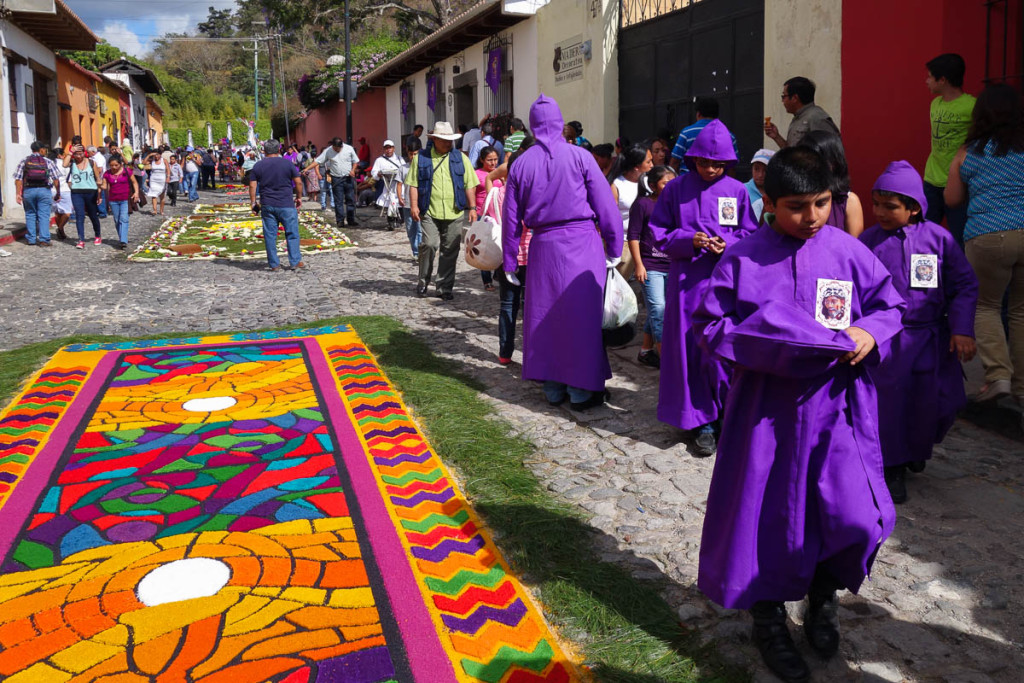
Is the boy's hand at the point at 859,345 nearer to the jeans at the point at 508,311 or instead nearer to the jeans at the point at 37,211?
the jeans at the point at 508,311

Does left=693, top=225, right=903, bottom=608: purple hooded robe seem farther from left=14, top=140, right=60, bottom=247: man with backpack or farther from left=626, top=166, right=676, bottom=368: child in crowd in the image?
left=14, top=140, right=60, bottom=247: man with backpack

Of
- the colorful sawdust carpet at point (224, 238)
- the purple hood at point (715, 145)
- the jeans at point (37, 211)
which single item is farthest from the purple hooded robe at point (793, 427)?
the jeans at point (37, 211)

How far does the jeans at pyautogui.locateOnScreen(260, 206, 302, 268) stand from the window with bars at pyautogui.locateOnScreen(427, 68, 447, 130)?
32.2ft

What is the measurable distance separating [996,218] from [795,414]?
3.17 m

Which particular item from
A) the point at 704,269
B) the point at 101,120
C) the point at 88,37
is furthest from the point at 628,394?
the point at 101,120

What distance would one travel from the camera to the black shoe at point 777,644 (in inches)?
108

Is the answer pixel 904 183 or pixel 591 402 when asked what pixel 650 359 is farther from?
pixel 904 183

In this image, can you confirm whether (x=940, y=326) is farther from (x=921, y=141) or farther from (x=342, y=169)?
(x=342, y=169)

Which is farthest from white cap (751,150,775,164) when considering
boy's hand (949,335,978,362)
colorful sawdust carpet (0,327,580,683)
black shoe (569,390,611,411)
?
colorful sawdust carpet (0,327,580,683)

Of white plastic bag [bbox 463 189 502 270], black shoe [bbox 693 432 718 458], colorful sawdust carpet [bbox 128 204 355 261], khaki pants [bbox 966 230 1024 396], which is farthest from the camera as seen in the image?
colorful sawdust carpet [bbox 128 204 355 261]

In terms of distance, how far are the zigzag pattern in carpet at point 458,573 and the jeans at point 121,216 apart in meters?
11.6

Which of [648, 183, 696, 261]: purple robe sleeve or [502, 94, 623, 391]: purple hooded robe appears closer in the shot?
[648, 183, 696, 261]: purple robe sleeve

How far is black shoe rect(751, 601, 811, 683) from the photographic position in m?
2.74

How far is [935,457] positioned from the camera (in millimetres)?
4742
